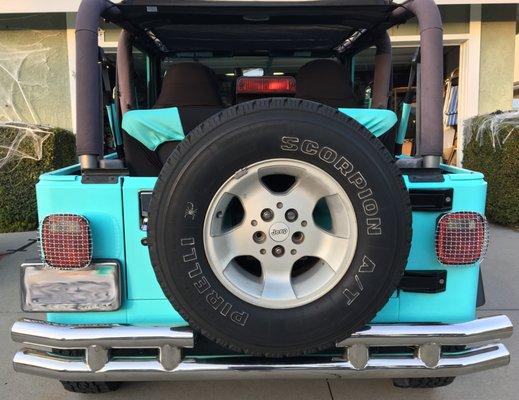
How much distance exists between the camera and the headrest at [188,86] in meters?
2.86

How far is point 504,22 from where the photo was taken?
8961 mm

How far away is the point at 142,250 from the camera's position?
7.04ft

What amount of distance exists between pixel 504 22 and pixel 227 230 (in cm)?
906

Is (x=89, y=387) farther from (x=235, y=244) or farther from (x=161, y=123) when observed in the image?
(x=161, y=123)

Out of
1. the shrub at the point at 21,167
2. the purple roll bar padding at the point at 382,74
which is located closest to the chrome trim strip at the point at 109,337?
the purple roll bar padding at the point at 382,74

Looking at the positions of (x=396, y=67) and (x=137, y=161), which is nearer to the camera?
(x=137, y=161)

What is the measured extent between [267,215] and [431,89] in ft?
3.60

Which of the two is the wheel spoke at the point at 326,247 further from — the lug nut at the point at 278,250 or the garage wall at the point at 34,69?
the garage wall at the point at 34,69

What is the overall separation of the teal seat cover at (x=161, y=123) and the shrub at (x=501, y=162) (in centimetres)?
512

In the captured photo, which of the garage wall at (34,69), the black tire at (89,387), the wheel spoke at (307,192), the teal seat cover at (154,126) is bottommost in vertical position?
the black tire at (89,387)

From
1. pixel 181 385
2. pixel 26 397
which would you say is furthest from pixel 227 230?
pixel 26 397

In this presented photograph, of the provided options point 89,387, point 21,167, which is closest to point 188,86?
point 89,387

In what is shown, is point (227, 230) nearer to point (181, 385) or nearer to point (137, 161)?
point (137, 161)

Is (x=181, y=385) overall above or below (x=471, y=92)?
below
